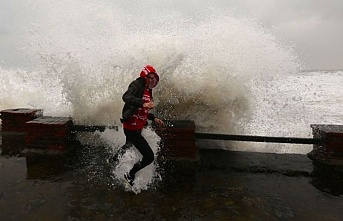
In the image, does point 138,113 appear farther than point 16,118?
No

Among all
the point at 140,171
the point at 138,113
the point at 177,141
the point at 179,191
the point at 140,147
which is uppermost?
the point at 138,113

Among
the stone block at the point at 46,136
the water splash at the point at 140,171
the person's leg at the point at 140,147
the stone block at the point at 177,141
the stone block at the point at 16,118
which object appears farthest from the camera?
the stone block at the point at 16,118

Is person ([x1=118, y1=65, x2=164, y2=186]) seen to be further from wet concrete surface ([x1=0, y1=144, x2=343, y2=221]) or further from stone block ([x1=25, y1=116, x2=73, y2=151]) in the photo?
stone block ([x1=25, y1=116, x2=73, y2=151])

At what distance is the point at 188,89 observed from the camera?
19.7ft

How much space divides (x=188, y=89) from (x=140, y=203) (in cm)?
308

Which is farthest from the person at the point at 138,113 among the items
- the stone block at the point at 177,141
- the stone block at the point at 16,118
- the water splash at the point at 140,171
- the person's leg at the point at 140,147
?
the stone block at the point at 16,118

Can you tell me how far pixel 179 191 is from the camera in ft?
12.7

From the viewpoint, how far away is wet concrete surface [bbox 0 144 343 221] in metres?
3.24

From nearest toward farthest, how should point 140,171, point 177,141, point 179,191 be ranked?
point 179,191, point 140,171, point 177,141

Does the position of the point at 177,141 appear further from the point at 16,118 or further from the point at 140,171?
the point at 16,118

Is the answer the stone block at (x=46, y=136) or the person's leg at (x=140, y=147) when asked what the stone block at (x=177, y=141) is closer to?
the person's leg at (x=140, y=147)

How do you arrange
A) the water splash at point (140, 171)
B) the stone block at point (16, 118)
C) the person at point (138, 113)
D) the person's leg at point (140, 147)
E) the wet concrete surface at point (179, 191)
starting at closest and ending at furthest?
the wet concrete surface at point (179, 191) < the person at point (138, 113) < the person's leg at point (140, 147) < the water splash at point (140, 171) < the stone block at point (16, 118)

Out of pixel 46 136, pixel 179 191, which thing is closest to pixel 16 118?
pixel 46 136

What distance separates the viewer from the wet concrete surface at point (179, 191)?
324cm
